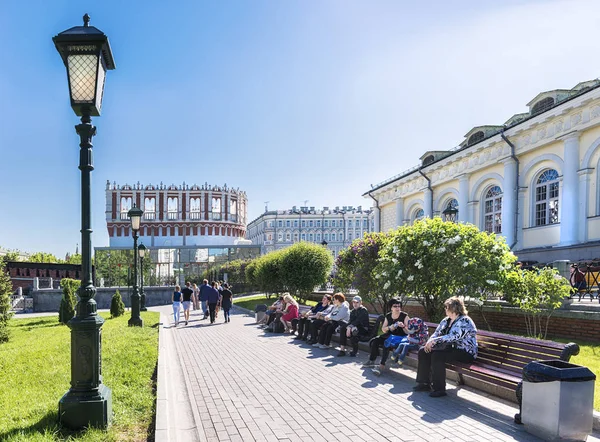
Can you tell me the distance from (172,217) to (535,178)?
73367 mm

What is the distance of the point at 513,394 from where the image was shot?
6047 millimetres

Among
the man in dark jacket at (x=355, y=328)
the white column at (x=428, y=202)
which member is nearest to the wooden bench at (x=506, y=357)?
the man in dark jacket at (x=355, y=328)

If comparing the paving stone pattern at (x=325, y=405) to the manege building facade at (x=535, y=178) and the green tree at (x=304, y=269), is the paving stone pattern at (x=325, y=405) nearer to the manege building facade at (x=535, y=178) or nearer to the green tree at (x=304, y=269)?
the manege building facade at (x=535, y=178)

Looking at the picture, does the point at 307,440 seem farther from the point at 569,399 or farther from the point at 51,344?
the point at 51,344

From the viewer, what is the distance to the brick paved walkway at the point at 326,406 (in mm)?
5172

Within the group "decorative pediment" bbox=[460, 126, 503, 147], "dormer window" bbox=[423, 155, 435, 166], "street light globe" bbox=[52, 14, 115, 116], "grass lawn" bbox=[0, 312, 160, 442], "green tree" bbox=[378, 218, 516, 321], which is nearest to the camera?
"grass lawn" bbox=[0, 312, 160, 442]

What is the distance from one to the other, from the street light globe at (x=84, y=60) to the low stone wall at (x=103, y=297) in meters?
33.8

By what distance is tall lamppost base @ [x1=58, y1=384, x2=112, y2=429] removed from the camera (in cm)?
495

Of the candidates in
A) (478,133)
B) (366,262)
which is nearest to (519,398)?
(366,262)

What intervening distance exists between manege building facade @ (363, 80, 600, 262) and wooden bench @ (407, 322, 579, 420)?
12407 mm

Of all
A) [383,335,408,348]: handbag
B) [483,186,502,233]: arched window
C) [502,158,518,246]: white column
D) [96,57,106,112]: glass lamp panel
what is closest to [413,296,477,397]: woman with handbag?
[383,335,408,348]: handbag

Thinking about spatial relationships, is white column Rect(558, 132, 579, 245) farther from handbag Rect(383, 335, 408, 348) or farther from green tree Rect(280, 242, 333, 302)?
handbag Rect(383, 335, 408, 348)

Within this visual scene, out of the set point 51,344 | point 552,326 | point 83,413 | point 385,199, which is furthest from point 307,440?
point 385,199

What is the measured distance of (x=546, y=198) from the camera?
76.9 feet
